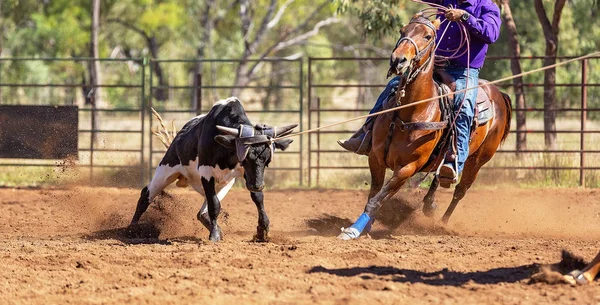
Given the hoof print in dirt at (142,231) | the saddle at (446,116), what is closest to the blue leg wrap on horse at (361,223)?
the saddle at (446,116)

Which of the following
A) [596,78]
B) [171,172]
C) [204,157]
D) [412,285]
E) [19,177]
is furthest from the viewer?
[596,78]

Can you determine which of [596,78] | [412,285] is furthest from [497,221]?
[596,78]

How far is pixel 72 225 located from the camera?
30.9 feet

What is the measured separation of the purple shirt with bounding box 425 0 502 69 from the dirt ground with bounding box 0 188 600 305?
1748 millimetres

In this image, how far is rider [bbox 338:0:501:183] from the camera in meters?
7.84

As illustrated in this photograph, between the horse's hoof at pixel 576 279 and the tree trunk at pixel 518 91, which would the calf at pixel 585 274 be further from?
the tree trunk at pixel 518 91

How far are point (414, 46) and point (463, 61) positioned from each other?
4.25 feet

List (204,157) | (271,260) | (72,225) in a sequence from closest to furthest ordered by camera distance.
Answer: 1. (271,260)
2. (204,157)
3. (72,225)

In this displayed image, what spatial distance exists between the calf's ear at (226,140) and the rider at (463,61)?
4.22 ft

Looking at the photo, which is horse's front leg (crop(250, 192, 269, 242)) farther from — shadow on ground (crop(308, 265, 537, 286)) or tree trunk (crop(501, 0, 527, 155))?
tree trunk (crop(501, 0, 527, 155))

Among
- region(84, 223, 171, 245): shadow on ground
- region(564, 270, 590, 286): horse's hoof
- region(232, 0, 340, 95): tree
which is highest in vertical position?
region(232, 0, 340, 95): tree

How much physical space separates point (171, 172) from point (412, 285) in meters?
3.78

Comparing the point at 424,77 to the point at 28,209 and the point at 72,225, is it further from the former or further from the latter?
the point at 28,209

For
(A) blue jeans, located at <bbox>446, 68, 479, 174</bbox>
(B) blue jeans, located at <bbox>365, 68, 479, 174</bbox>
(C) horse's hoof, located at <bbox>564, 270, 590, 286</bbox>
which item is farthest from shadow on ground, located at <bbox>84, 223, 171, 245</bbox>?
(C) horse's hoof, located at <bbox>564, 270, 590, 286</bbox>
